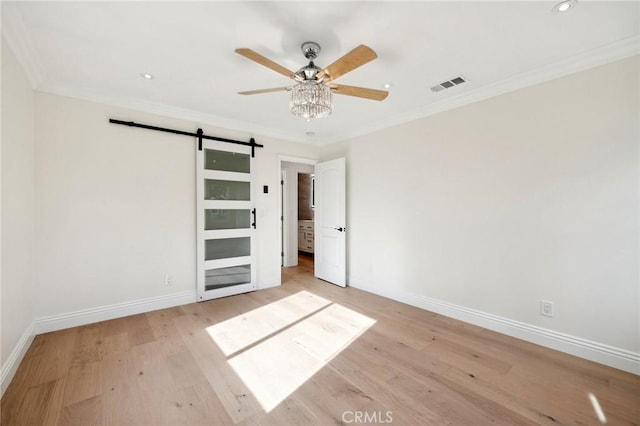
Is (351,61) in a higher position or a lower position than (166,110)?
lower

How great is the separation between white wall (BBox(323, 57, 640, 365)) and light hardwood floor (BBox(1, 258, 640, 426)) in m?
0.42

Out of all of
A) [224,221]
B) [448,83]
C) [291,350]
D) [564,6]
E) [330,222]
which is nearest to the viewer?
[564,6]

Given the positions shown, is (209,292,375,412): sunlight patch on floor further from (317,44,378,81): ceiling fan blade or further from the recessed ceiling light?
the recessed ceiling light

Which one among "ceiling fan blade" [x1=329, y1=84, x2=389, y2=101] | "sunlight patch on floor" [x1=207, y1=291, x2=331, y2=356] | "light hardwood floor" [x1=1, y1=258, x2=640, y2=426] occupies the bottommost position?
"light hardwood floor" [x1=1, y1=258, x2=640, y2=426]

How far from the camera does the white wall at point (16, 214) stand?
1.90m

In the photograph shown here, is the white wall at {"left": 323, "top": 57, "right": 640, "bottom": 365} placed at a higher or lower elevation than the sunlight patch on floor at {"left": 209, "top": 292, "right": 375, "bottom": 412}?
higher

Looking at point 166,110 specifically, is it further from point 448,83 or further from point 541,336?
point 541,336

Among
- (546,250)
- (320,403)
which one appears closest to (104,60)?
(320,403)

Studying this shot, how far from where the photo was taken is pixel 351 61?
176 cm

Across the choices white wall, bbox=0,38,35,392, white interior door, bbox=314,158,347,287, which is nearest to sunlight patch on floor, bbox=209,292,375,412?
white interior door, bbox=314,158,347,287

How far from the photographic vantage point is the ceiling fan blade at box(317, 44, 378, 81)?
1.63m

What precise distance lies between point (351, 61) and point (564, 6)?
1.37m

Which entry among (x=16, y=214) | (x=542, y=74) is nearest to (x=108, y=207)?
(x=16, y=214)

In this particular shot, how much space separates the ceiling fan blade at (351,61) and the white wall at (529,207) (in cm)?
184
